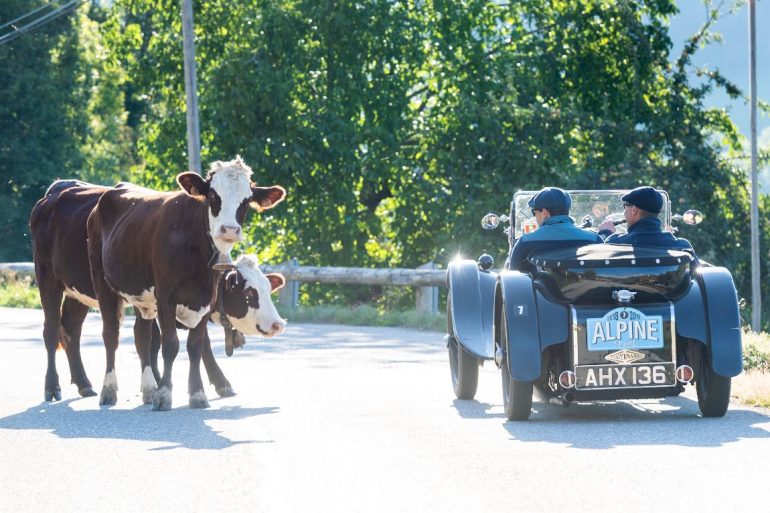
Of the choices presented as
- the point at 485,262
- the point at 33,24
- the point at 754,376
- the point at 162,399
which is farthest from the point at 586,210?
→ the point at 33,24

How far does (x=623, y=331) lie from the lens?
35.5 feet

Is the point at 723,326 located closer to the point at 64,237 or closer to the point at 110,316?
the point at 110,316

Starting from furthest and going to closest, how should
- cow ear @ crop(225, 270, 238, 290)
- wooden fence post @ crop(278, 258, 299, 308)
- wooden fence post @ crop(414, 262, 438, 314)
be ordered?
wooden fence post @ crop(278, 258, 299, 308) < wooden fence post @ crop(414, 262, 438, 314) < cow ear @ crop(225, 270, 238, 290)

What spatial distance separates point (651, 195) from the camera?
11.8 metres

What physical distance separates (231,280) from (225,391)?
907 millimetres

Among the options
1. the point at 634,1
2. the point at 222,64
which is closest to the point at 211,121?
the point at 222,64

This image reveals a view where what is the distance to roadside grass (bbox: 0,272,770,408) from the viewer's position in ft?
41.7

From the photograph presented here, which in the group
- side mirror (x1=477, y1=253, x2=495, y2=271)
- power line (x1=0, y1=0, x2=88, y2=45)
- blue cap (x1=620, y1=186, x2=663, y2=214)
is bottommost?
side mirror (x1=477, y1=253, x2=495, y2=271)

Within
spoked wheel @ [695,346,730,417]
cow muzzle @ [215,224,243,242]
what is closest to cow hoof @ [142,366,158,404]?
cow muzzle @ [215,224,243,242]

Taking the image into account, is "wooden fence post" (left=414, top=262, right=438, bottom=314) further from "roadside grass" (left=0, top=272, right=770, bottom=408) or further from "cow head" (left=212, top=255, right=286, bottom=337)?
"cow head" (left=212, top=255, right=286, bottom=337)

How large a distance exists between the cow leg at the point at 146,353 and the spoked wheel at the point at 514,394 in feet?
9.47

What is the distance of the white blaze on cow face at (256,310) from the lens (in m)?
13.4

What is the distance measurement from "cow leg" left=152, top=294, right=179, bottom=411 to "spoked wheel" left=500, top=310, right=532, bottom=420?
2606 mm

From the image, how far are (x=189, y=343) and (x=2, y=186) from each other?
44080mm
